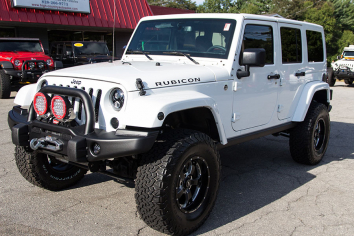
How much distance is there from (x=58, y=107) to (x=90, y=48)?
10970mm

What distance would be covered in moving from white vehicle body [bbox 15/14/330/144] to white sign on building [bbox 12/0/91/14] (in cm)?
1281

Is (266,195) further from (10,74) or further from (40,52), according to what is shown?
(40,52)

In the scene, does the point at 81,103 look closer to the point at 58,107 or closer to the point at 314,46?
the point at 58,107

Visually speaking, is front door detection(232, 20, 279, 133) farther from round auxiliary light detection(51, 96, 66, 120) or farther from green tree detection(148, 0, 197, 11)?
green tree detection(148, 0, 197, 11)

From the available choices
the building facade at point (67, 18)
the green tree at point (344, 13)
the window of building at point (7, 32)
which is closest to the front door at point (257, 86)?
the building facade at point (67, 18)

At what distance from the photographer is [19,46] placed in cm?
1178

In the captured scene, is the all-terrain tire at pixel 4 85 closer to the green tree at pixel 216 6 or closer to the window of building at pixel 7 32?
the window of building at pixel 7 32

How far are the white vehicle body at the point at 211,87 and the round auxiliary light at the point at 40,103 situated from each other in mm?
278

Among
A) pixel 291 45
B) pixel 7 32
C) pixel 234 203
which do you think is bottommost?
pixel 234 203

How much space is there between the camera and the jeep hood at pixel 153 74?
9.65 ft

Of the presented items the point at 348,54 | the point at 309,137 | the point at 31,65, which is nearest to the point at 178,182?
the point at 309,137

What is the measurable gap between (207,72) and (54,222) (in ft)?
6.52

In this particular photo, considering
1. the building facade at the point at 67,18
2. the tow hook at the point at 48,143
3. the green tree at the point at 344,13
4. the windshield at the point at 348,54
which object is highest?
the green tree at the point at 344,13

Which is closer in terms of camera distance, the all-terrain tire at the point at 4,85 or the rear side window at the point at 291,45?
the rear side window at the point at 291,45
